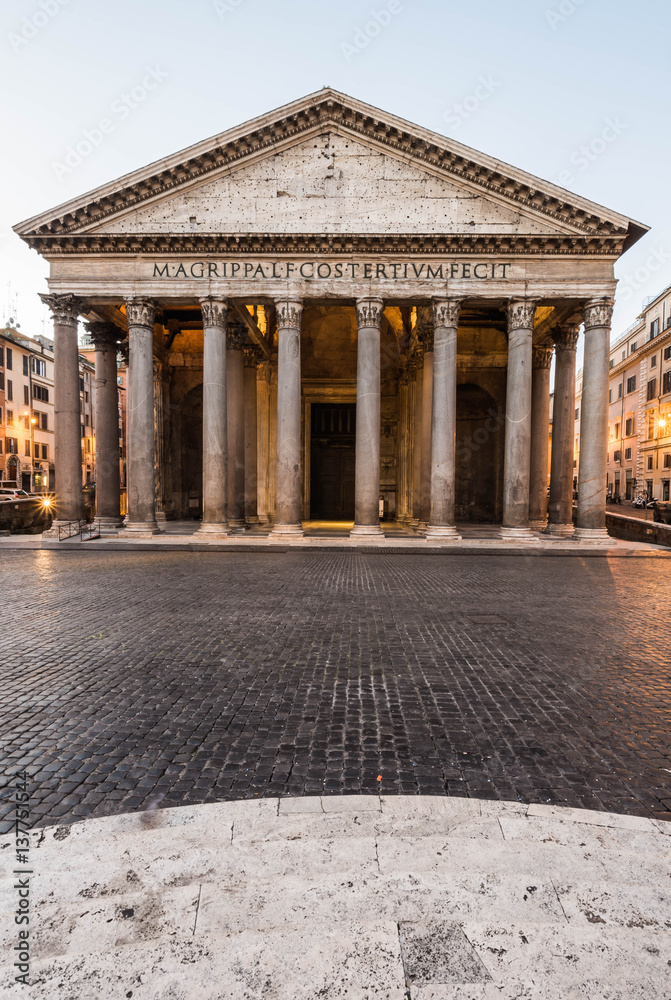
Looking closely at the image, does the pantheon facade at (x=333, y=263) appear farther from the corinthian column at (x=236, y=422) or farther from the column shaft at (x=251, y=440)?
the column shaft at (x=251, y=440)

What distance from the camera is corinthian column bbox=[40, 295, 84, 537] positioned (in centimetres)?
1850

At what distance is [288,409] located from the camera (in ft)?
59.2

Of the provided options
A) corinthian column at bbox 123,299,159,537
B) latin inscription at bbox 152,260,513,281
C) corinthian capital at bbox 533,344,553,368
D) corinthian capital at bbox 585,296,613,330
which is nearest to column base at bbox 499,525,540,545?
corinthian capital at bbox 585,296,613,330

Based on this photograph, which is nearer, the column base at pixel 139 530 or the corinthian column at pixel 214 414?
the corinthian column at pixel 214 414

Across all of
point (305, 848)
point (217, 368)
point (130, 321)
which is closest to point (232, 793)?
point (305, 848)

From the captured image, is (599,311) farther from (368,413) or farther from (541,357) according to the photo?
(368,413)

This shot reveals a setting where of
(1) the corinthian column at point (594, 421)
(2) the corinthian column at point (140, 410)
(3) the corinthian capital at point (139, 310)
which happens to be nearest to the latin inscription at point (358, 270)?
(3) the corinthian capital at point (139, 310)

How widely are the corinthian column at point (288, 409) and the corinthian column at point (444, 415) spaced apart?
4.65 meters

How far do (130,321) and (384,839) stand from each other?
19142mm

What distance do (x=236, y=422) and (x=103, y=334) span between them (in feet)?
21.3

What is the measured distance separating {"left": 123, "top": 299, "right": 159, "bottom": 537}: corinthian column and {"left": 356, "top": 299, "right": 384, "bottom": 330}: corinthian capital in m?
7.23

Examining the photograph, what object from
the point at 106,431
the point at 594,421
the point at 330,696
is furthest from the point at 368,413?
the point at 330,696

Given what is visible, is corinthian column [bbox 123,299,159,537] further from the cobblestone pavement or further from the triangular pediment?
the cobblestone pavement

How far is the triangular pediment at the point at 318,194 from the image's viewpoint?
17.2 m
